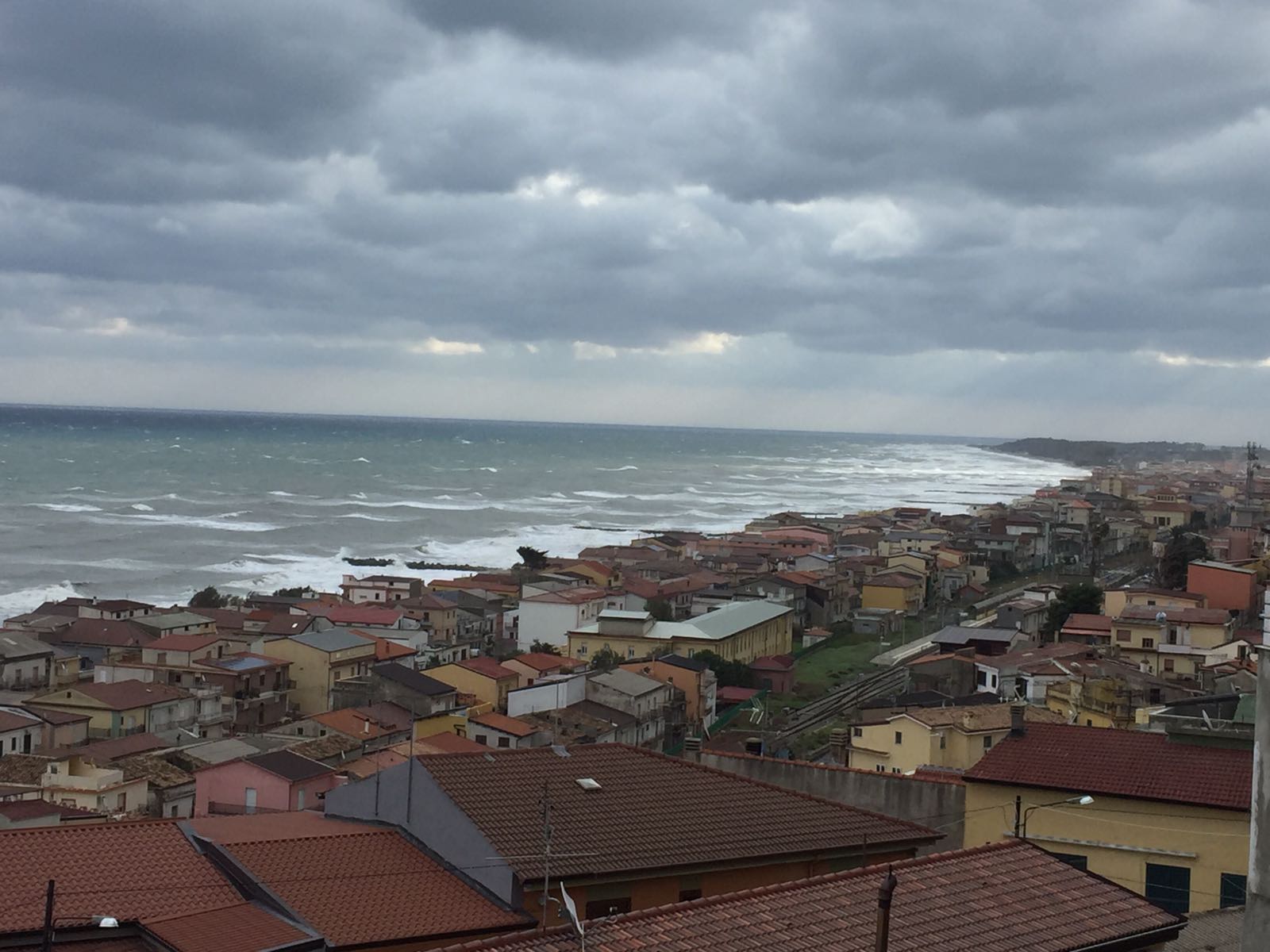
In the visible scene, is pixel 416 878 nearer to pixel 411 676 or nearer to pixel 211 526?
pixel 411 676

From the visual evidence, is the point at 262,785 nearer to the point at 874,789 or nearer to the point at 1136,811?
the point at 874,789

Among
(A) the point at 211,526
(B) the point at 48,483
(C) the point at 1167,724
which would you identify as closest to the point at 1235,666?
(C) the point at 1167,724

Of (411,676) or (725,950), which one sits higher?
(725,950)

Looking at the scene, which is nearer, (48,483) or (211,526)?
(211,526)

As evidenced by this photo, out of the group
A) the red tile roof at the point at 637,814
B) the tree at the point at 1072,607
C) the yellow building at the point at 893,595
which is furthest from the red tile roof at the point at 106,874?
the yellow building at the point at 893,595

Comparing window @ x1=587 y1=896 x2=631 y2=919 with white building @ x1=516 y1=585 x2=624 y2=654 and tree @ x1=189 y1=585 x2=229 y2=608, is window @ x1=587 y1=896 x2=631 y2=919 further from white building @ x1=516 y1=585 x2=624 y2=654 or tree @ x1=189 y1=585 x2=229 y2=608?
tree @ x1=189 y1=585 x2=229 y2=608

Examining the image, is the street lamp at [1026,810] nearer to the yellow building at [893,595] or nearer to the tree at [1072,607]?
the tree at [1072,607]
